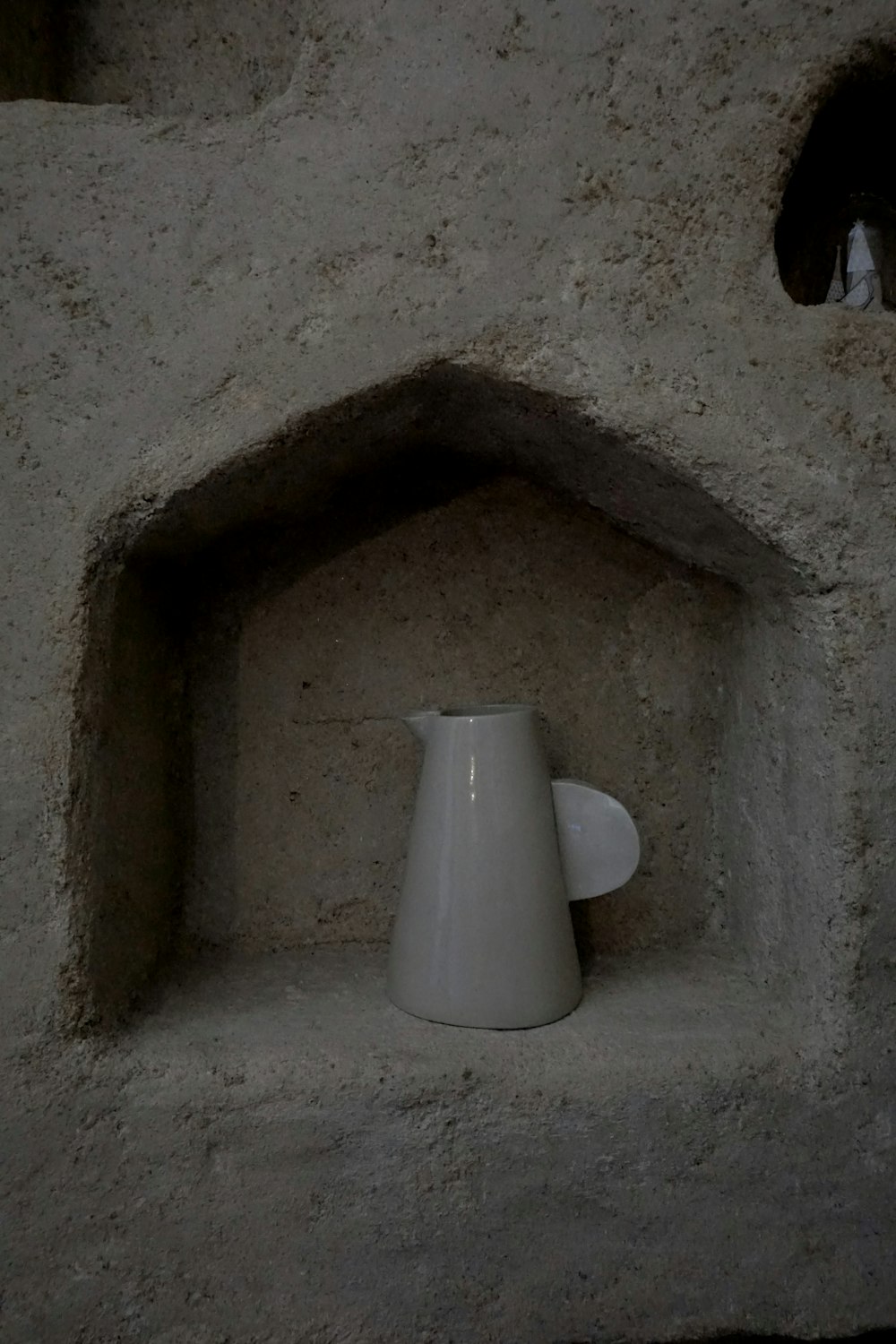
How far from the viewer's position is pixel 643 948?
0.92 m

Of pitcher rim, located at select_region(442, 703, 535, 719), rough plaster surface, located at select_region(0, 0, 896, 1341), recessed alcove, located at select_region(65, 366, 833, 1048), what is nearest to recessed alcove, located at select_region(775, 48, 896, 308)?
rough plaster surface, located at select_region(0, 0, 896, 1341)

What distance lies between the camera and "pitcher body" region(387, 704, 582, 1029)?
73cm

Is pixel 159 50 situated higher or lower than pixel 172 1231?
higher

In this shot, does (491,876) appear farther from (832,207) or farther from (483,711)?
(832,207)

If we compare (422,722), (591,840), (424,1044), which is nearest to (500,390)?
(422,722)

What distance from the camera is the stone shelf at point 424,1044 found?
68cm

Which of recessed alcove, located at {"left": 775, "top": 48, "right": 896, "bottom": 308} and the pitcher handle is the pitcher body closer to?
the pitcher handle

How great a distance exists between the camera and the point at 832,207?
33.0 inches

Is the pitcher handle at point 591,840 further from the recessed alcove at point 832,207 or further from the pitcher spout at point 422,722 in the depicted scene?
the recessed alcove at point 832,207

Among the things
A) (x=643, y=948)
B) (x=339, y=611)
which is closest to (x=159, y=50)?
(x=339, y=611)

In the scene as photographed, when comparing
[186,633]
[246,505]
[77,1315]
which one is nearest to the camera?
[77,1315]

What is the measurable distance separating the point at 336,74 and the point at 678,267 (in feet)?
1.05

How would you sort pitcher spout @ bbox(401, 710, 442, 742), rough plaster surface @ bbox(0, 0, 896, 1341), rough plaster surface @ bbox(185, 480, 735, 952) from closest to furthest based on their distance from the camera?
rough plaster surface @ bbox(0, 0, 896, 1341) → pitcher spout @ bbox(401, 710, 442, 742) → rough plaster surface @ bbox(185, 480, 735, 952)

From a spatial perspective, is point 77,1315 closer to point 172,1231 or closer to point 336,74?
point 172,1231
